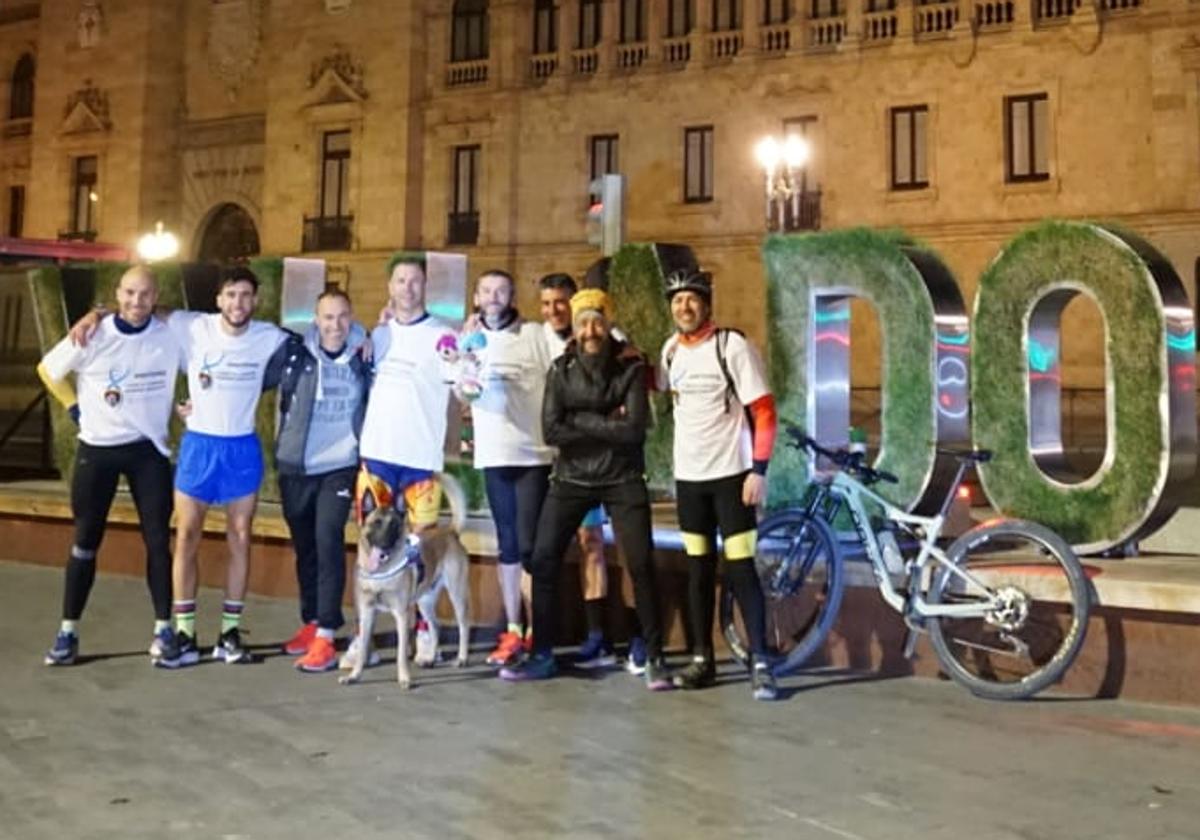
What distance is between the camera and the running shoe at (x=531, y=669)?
543 centimetres

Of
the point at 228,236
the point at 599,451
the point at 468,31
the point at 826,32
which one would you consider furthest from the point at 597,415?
the point at 228,236

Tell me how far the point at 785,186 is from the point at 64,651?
A: 20515 mm

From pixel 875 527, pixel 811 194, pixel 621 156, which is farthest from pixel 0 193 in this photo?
pixel 875 527

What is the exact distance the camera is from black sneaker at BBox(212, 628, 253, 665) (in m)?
5.77

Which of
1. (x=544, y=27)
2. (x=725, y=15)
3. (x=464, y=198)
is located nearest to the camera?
(x=725, y=15)

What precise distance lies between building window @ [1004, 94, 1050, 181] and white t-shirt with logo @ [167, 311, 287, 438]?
807 inches

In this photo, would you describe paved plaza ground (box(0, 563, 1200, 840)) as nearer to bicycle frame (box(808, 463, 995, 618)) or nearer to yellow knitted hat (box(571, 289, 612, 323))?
bicycle frame (box(808, 463, 995, 618))

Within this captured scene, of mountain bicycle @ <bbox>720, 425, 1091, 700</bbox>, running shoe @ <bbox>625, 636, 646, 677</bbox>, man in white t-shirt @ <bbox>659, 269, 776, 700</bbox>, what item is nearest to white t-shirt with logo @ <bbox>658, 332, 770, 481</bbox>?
man in white t-shirt @ <bbox>659, 269, 776, 700</bbox>

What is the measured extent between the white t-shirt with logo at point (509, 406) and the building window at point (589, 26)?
23.3 m

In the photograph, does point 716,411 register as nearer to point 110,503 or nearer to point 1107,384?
point 1107,384

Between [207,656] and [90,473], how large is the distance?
3.70 ft

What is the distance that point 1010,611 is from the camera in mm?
5004

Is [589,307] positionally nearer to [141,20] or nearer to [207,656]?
[207,656]

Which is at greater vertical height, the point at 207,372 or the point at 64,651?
the point at 207,372
